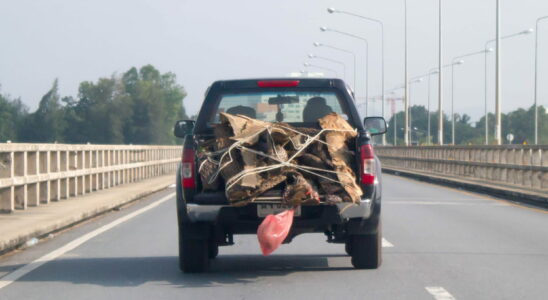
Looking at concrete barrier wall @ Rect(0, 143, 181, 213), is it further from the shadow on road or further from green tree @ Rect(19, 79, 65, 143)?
green tree @ Rect(19, 79, 65, 143)

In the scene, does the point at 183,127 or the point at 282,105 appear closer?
the point at 282,105

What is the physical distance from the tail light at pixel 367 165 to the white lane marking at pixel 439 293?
1097mm

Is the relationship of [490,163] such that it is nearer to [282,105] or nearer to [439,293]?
[282,105]

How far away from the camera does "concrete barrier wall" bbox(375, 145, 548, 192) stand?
25297 mm

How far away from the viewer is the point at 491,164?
100 ft

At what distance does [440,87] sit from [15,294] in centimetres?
4197

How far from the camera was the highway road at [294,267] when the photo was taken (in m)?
8.75

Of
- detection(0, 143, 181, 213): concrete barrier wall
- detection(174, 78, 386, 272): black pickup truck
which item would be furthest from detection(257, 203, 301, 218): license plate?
detection(0, 143, 181, 213): concrete barrier wall

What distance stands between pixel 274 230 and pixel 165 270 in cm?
192

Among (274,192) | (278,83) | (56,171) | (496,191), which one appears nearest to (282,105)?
(278,83)

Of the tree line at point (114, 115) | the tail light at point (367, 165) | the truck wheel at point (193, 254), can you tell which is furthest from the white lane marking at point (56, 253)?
the tree line at point (114, 115)

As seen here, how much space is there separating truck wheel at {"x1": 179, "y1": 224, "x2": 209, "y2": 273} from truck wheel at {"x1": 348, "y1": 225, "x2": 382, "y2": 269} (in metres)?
1.47

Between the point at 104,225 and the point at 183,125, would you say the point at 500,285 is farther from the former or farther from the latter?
the point at 104,225

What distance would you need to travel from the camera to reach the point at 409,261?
10883mm
